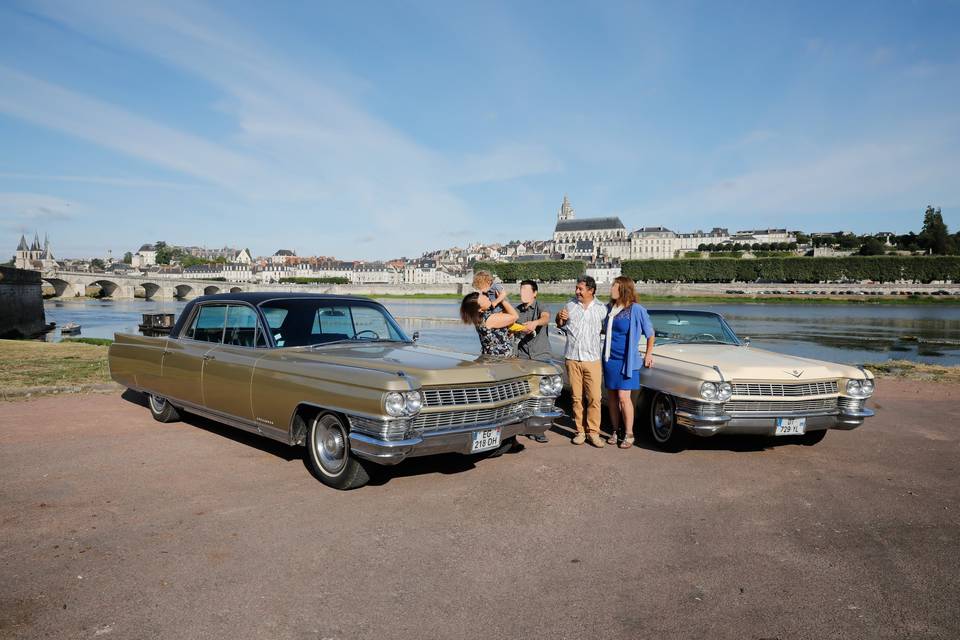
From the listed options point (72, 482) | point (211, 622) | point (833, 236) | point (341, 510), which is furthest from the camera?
point (833, 236)

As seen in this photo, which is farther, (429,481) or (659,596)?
(429,481)

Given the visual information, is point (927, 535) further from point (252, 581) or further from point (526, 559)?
point (252, 581)

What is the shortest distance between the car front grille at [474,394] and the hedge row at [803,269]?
391ft

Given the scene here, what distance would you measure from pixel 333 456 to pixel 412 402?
112 centimetres

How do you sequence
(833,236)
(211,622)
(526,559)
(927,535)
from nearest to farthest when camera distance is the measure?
(211,622), (526,559), (927,535), (833,236)

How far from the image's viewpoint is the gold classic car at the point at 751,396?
678 centimetres

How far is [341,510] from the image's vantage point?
5121mm

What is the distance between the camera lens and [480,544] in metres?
4.48

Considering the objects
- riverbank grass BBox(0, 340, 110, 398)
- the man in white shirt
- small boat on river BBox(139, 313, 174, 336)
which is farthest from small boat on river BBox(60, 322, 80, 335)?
the man in white shirt

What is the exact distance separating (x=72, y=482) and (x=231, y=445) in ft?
5.41

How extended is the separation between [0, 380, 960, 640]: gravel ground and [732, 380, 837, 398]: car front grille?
0.76 meters

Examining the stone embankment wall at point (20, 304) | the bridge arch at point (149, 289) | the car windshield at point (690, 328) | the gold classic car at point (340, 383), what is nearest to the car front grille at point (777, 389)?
the car windshield at point (690, 328)

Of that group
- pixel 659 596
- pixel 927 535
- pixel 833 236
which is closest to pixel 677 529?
pixel 659 596

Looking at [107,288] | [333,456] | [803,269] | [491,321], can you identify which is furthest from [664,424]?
[803,269]
